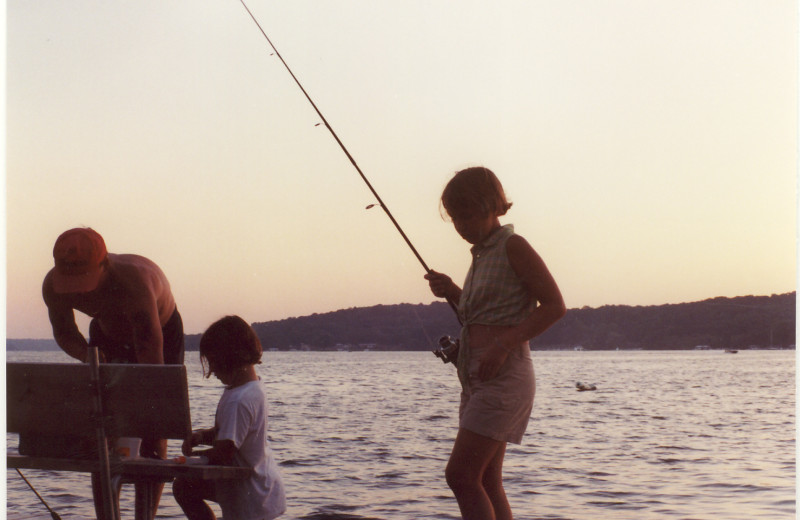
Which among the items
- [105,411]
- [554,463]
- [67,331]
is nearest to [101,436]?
[105,411]

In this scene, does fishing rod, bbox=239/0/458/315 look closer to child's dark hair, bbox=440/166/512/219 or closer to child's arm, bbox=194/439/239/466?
child's dark hair, bbox=440/166/512/219

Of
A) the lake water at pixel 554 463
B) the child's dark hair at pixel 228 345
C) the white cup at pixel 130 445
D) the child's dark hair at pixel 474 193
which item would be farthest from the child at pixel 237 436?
the lake water at pixel 554 463

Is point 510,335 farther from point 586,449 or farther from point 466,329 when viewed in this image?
point 586,449

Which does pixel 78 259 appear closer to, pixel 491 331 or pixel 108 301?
pixel 108 301

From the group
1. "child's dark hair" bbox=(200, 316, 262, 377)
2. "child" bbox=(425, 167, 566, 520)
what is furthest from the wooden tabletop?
"child" bbox=(425, 167, 566, 520)

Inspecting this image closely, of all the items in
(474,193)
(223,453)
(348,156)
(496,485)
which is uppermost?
(348,156)

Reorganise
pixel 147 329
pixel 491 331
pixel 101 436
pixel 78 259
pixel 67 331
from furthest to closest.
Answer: pixel 67 331 < pixel 147 329 < pixel 78 259 < pixel 101 436 < pixel 491 331

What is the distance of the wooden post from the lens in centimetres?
289

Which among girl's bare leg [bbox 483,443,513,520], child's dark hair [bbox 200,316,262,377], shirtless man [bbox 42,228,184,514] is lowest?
girl's bare leg [bbox 483,443,513,520]

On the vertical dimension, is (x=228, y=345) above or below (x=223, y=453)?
above

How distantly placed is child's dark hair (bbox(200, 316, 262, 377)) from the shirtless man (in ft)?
1.14

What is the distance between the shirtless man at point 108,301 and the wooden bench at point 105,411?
0.37 m

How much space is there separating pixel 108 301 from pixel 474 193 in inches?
58.1

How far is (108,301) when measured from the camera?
3441 mm
